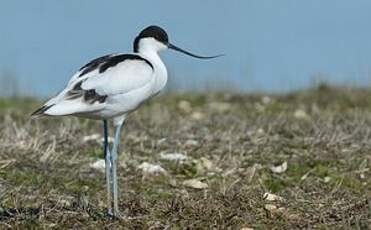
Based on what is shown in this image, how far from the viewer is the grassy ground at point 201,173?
6121 millimetres

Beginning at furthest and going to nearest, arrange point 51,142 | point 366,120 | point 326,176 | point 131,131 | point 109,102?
point 366,120 < point 131,131 < point 51,142 < point 326,176 < point 109,102

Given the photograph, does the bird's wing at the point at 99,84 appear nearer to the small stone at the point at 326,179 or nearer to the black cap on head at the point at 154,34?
the black cap on head at the point at 154,34

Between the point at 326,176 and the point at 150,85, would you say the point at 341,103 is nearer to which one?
the point at 326,176

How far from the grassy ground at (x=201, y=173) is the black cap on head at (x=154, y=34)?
38.2 inches

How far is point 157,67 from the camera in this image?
621 centimetres

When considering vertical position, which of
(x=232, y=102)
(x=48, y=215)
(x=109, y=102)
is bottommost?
(x=232, y=102)

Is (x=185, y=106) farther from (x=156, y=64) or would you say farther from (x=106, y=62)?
(x=106, y=62)

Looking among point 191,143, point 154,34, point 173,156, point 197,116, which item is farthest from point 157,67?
point 197,116

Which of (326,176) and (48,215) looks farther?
(326,176)

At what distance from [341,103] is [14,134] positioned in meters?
6.71

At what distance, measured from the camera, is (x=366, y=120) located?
11164 millimetres

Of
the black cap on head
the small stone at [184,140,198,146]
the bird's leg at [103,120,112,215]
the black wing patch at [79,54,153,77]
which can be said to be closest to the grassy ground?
the small stone at [184,140,198,146]

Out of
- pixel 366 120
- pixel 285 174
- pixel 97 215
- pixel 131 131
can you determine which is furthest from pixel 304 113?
pixel 97 215

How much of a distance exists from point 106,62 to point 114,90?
24 centimetres
